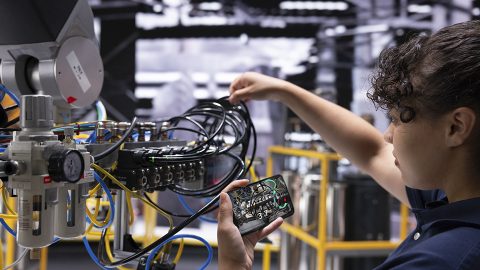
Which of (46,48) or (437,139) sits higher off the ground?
(46,48)

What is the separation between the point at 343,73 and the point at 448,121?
9.68ft

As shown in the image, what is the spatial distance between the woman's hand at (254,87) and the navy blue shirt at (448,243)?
0.54 meters

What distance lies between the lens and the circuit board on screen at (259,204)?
30.4 inches

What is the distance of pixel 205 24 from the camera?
357 cm

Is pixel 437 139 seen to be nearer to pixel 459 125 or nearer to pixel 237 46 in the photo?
pixel 459 125

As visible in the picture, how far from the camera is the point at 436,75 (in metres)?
0.68

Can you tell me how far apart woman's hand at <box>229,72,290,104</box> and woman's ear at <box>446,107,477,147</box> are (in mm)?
550

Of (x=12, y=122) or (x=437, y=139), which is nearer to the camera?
(x=437, y=139)

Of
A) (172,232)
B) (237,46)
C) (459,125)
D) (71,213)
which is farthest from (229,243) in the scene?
(237,46)

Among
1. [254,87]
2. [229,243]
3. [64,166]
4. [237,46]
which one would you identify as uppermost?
[237,46]

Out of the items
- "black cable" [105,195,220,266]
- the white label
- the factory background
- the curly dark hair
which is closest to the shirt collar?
the curly dark hair

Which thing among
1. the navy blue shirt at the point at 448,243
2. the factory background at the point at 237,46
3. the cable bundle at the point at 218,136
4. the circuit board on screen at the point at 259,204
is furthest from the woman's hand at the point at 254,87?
the factory background at the point at 237,46

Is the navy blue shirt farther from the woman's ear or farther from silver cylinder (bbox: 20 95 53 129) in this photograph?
silver cylinder (bbox: 20 95 53 129)

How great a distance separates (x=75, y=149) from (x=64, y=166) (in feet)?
0.14
